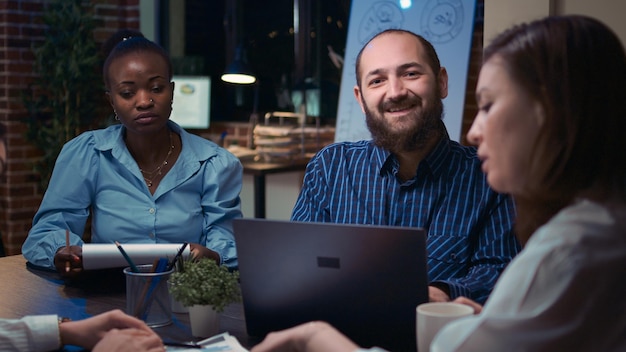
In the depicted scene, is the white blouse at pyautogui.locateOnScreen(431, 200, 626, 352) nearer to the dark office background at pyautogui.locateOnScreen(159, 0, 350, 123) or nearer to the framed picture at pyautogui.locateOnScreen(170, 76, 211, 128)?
the dark office background at pyautogui.locateOnScreen(159, 0, 350, 123)

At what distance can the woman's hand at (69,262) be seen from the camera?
1.85m

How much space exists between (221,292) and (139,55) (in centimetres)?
99

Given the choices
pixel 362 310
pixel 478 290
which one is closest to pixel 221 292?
pixel 362 310

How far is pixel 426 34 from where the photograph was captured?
4121 mm

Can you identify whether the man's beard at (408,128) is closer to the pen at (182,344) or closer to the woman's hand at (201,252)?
the woman's hand at (201,252)

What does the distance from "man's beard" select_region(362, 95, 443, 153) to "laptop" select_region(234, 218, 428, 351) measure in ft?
2.25

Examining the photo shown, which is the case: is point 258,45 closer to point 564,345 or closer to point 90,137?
point 90,137

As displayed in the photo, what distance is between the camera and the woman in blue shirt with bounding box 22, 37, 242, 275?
7.28ft

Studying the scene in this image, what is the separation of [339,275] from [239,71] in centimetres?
395

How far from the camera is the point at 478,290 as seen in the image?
169cm

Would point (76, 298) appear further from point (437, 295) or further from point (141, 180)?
point (437, 295)

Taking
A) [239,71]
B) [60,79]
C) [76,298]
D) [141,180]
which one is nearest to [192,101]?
[239,71]

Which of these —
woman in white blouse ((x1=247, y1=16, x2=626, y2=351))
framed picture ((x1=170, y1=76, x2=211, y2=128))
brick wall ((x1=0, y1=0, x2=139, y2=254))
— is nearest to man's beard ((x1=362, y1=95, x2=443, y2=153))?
woman in white blouse ((x1=247, y1=16, x2=626, y2=351))

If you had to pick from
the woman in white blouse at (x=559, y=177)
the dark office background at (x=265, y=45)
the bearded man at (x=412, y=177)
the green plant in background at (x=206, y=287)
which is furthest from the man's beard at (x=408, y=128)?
the dark office background at (x=265, y=45)
